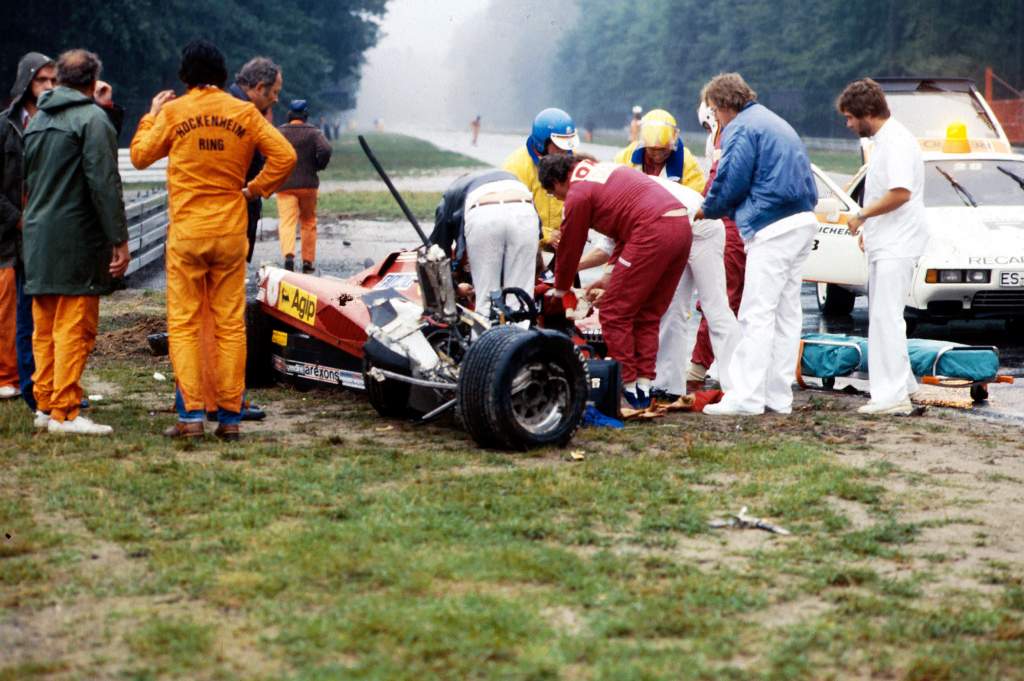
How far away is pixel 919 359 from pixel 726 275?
138 centimetres

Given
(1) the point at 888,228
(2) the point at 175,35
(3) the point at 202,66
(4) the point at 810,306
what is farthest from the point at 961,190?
(2) the point at 175,35

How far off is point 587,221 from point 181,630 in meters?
4.49

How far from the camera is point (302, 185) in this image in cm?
1695

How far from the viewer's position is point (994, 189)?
13.6 m

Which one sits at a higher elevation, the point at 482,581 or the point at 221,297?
the point at 221,297

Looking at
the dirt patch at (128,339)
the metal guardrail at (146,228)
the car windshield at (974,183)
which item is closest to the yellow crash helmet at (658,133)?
the dirt patch at (128,339)

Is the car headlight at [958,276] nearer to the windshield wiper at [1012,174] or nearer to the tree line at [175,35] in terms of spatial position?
the windshield wiper at [1012,174]

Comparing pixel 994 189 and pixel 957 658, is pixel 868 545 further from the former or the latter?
pixel 994 189

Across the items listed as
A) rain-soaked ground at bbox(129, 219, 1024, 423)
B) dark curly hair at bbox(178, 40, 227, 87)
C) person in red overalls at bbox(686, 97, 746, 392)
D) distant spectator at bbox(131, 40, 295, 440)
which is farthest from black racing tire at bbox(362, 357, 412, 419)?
person in red overalls at bbox(686, 97, 746, 392)

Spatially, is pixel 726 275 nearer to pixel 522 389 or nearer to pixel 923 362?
pixel 923 362

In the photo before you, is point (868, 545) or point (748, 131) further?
point (748, 131)

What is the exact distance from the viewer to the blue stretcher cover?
31.9 ft

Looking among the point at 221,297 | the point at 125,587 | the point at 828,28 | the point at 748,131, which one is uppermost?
the point at 828,28

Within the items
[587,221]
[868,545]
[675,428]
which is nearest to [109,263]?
[587,221]
